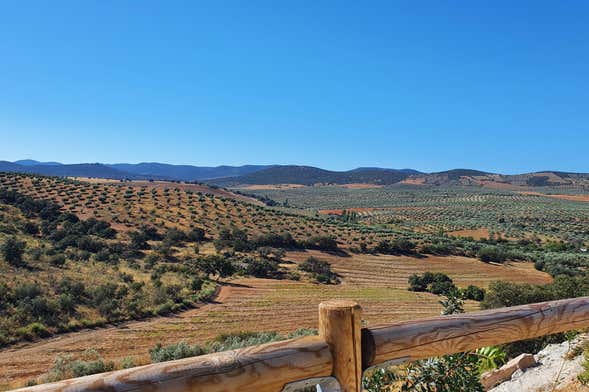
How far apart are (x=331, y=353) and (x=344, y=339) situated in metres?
0.10

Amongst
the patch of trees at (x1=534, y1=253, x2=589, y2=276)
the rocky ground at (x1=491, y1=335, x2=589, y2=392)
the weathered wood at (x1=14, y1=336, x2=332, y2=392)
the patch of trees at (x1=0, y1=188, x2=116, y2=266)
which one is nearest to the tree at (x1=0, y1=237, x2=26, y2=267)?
the patch of trees at (x1=0, y1=188, x2=116, y2=266)

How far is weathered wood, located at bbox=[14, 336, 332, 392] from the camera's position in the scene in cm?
148

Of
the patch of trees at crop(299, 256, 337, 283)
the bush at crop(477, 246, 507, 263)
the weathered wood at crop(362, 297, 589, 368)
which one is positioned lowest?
the patch of trees at crop(299, 256, 337, 283)

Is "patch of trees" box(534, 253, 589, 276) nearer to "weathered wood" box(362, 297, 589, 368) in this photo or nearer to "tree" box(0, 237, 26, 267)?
"weathered wood" box(362, 297, 589, 368)

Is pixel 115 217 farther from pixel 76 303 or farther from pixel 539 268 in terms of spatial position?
pixel 539 268

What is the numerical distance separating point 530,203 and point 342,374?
373ft

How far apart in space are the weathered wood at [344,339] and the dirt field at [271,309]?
12.8m

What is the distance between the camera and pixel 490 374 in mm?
6520

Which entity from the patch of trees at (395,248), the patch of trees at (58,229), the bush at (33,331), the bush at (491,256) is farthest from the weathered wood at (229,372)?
the bush at (491,256)

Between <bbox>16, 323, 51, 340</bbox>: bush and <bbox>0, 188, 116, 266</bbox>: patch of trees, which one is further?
<bbox>0, 188, 116, 266</bbox>: patch of trees

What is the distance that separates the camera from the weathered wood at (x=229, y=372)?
1.48 metres

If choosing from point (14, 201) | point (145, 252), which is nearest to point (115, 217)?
point (14, 201)

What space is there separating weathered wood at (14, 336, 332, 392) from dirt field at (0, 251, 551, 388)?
496 inches

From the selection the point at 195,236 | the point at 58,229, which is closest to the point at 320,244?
the point at 195,236
